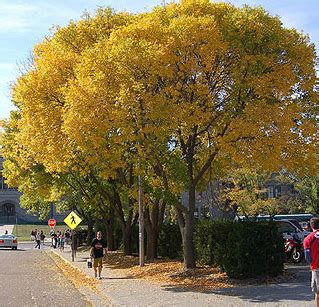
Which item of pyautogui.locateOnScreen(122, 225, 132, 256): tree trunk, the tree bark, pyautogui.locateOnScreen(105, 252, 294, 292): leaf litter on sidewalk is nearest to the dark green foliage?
the tree bark

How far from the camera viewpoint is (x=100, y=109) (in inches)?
653

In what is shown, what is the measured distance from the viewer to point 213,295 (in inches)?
565

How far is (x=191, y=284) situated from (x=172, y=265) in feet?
19.1

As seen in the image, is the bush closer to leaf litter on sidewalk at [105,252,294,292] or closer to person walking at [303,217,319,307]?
leaf litter on sidewalk at [105,252,294,292]

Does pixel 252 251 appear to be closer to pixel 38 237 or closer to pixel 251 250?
pixel 251 250

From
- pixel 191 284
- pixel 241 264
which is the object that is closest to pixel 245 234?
pixel 241 264

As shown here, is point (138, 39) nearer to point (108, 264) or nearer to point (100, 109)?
point (100, 109)

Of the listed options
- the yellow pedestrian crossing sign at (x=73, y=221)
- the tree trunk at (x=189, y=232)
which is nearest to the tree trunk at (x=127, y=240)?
the yellow pedestrian crossing sign at (x=73, y=221)

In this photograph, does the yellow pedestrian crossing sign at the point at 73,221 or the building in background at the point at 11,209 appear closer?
the yellow pedestrian crossing sign at the point at 73,221

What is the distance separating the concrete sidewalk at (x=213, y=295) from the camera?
12961 mm

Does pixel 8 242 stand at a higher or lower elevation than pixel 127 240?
higher

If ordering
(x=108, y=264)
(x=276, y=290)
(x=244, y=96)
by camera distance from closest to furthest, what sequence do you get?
(x=276, y=290) < (x=244, y=96) < (x=108, y=264)

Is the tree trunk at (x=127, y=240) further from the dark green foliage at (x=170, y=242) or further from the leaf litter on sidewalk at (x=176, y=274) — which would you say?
the leaf litter on sidewalk at (x=176, y=274)

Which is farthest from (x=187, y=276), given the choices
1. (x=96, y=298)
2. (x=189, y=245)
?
(x=96, y=298)
